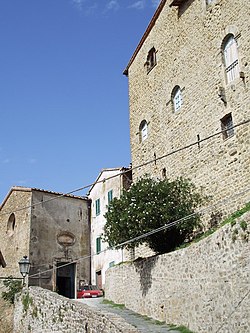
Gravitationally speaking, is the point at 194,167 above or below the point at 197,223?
above

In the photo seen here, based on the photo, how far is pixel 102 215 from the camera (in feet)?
92.2

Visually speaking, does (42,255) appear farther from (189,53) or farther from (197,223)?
(189,53)

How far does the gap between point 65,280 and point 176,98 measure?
44.5 ft

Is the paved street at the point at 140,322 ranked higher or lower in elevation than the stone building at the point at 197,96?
lower

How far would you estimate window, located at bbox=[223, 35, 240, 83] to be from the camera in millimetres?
16938

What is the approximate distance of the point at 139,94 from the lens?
24750 mm

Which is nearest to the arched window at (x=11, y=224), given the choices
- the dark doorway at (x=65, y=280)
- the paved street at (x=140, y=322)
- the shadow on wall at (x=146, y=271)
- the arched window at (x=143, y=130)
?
the dark doorway at (x=65, y=280)

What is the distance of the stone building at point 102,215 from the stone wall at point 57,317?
8.14 m

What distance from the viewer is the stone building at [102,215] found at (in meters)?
26.4

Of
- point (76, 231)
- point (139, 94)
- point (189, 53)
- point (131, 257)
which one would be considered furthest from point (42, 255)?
point (189, 53)

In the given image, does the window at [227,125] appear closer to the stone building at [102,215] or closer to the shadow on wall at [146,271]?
the shadow on wall at [146,271]

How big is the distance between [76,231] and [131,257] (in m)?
6.31

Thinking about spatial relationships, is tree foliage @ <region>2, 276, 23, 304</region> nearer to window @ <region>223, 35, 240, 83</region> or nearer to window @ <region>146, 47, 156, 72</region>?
window @ <region>146, 47, 156, 72</region>

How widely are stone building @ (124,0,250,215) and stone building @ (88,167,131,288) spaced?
2527mm
